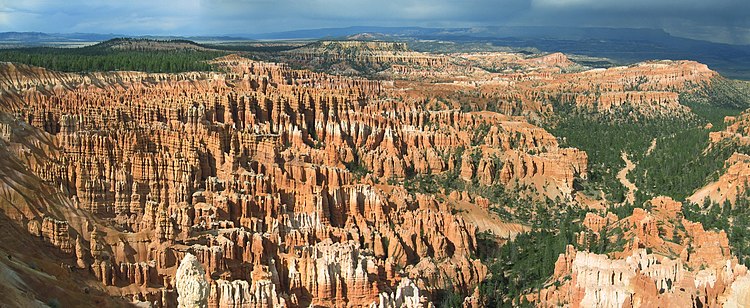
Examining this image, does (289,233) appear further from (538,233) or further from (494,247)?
(538,233)

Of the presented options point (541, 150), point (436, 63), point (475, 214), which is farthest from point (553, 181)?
point (436, 63)

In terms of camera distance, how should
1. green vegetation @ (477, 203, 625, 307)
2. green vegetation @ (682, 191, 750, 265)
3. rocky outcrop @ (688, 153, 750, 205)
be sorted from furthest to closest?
rocky outcrop @ (688, 153, 750, 205)
green vegetation @ (682, 191, 750, 265)
green vegetation @ (477, 203, 625, 307)

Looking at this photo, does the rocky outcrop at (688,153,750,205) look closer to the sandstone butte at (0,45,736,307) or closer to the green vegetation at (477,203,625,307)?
the green vegetation at (477,203,625,307)

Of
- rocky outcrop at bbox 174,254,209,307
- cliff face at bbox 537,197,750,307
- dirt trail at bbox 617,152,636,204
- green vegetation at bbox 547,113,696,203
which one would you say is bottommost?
dirt trail at bbox 617,152,636,204

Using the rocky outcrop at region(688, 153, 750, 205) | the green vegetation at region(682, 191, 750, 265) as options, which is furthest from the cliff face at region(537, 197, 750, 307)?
the rocky outcrop at region(688, 153, 750, 205)

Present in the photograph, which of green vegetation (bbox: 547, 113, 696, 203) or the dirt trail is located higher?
green vegetation (bbox: 547, 113, 696, 203)

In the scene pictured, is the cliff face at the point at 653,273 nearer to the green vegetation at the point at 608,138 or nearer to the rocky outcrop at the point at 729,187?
the rocky outcrop at the point at 729,187
